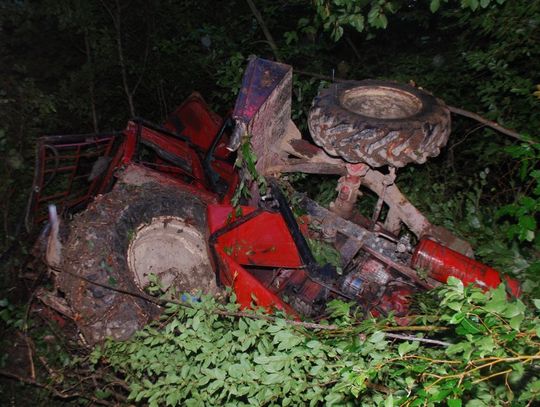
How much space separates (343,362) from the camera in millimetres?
1514

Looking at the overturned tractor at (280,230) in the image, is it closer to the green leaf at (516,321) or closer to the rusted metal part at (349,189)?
the rusted metal part at (349,189)

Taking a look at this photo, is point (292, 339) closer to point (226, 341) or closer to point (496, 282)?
point (226, 341)

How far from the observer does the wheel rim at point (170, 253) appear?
10.9ft

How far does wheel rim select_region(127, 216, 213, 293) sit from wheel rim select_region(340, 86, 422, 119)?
5.13 feet

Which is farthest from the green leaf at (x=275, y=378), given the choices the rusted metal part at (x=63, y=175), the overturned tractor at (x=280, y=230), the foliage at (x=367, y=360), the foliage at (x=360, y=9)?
the rusted metal part at (x=63, y=175)

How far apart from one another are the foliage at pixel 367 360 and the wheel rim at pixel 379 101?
63.7 inches

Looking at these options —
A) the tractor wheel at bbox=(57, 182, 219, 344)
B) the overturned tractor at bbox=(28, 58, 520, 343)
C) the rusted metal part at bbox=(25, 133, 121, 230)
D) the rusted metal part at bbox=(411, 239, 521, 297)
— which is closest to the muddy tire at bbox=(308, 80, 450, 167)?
the overturned tractor at bbox=(28, 58, 520, 343)

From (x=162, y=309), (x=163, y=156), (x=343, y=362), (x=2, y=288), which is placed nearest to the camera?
(x=343, y=362)

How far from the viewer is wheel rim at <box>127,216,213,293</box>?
3320 millimetres

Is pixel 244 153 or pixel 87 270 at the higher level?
pixel 244 153

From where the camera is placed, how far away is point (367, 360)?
5.49 ft

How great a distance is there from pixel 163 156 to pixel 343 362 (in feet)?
10.2

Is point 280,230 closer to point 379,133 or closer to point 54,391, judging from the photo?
point 379,133

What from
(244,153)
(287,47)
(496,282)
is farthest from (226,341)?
(287,47)
